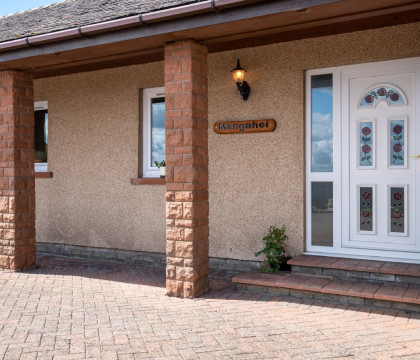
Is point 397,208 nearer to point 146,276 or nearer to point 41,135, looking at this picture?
point 146,276

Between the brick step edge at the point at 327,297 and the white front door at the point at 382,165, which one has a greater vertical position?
the white front door at the point at 382,165

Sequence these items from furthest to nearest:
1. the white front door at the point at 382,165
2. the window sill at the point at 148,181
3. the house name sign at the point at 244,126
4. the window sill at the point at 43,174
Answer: the window sill at the point at 43,174
the window sill at the point at 148,181
the house name sign at the point at 244,126
the white front door at the point at 382,165

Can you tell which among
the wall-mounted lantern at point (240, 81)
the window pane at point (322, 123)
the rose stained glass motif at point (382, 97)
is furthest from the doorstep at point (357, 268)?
the wall-mounted lantern at point (240, 81)

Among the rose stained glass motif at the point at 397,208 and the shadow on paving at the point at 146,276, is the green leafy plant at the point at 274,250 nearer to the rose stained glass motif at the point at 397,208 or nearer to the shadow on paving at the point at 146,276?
the shadow on paving at the point at 146,276

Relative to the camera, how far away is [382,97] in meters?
5.58

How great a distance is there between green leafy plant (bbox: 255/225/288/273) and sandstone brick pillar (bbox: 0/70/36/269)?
11.4ft

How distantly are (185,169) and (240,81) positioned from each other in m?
1.80

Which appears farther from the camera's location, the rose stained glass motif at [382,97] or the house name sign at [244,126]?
the house name sign at [244,126]

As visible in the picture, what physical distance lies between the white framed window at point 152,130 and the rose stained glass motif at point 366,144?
314 cm

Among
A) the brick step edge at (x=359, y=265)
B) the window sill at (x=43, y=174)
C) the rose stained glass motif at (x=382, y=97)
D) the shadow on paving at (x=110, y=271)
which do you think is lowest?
the shadow on paving at (x=110, y=271)

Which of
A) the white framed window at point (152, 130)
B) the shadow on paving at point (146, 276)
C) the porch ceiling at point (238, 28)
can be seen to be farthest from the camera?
the white framed window at point (152, 130)

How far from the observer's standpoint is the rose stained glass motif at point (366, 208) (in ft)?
18.6

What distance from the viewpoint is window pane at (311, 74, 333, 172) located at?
233 inches

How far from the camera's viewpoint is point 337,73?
583cm
